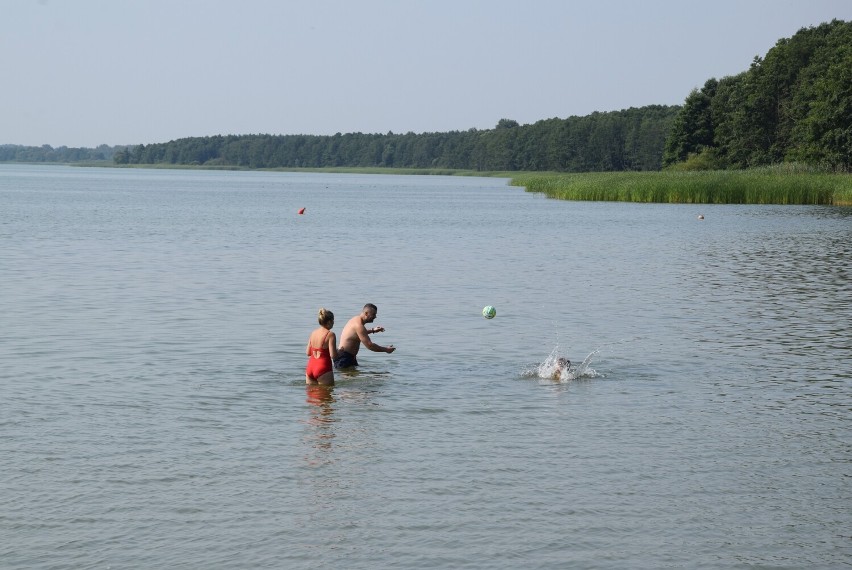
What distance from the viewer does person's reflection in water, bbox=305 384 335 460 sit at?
13523 millimetres

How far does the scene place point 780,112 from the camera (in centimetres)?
11988

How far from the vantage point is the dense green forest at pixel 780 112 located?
317 feet

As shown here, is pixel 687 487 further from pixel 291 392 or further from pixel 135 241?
pixel 135 241

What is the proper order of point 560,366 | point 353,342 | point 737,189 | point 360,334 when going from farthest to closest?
point 737,189 < point 353,342 < point 360,334 < point 560,366

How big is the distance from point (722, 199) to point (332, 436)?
70410 mm

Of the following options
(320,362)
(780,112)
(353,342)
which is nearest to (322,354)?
(320,362)

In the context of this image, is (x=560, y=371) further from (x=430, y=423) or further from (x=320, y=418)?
(x=320, y=418)

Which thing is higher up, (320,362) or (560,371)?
(320,362)

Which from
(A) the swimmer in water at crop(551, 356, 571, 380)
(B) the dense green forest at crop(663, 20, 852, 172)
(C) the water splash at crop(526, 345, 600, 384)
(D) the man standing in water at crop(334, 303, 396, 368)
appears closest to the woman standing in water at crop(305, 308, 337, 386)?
(D) the man standing in water at crop(334, 303, 396, 368)

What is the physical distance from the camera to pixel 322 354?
55.7 feet

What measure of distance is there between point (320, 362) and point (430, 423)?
2788 mm

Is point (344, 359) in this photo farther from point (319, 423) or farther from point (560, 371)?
point (319, 423)

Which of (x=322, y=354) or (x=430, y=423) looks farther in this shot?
(x=322, y=354)

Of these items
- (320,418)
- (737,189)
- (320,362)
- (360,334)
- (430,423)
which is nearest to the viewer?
(430,423)
